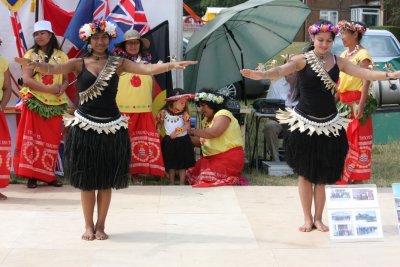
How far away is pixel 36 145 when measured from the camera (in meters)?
7.60

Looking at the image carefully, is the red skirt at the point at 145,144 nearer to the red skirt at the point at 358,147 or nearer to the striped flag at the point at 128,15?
the striped flag at the point at 128,15

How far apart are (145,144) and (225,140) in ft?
2.99

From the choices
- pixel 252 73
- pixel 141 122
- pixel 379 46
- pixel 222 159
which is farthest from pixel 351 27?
pixel 379 46

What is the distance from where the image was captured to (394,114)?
35.0 feet

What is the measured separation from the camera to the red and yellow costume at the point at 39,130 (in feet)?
24.6

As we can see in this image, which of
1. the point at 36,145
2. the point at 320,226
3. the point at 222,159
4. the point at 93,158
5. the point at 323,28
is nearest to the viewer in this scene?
the point at 93,158

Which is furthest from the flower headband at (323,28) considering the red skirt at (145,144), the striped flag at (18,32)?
the striped flag at (18,32)

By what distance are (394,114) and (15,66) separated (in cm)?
575

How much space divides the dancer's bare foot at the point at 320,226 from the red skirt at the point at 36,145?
3170mm

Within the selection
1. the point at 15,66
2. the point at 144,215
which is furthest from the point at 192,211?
the point at 15,66

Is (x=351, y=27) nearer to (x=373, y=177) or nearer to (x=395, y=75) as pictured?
(x=395, y=75)

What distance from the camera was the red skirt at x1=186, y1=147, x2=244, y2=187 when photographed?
7.80 meters

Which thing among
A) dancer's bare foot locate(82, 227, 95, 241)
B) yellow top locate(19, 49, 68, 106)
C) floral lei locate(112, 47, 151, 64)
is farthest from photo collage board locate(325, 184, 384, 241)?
yellow top locate(19, 49, 68, 106)

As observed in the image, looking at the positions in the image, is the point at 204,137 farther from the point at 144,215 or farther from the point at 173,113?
the point at 144,215
